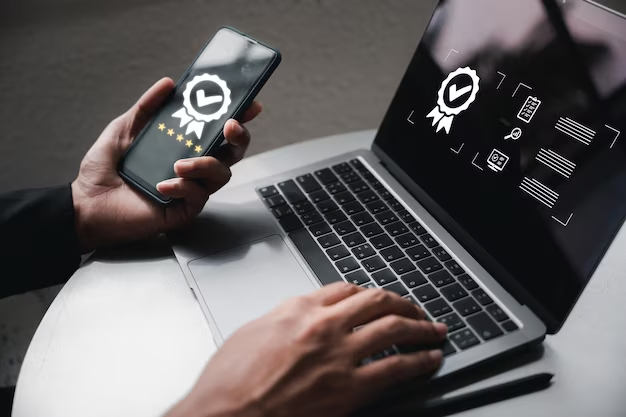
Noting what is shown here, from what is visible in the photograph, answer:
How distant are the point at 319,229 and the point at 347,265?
0.24ft

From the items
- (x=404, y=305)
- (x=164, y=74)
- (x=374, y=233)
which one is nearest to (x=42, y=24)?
(x=164, y=74)

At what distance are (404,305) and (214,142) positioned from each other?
32cm

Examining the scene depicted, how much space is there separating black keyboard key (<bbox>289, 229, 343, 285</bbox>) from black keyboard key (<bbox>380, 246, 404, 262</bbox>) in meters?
0.06

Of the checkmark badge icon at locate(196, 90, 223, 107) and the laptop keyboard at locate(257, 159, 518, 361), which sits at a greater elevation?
the checkmark badge icon at locate(196, 90, 223, 107)

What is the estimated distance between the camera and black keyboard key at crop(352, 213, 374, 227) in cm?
65

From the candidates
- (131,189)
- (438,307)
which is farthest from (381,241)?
(131,189)

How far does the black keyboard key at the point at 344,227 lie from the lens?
64 cm

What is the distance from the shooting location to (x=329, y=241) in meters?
0.63

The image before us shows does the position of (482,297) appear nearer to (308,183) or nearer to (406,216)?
(406,216)

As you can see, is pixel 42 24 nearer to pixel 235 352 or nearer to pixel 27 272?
pixel 27 272

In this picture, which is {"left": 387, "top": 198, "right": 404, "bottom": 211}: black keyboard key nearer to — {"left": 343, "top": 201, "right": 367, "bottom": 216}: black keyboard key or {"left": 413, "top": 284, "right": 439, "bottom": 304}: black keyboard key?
{"left": 343, "top": 201, "right": 367, "bottom": 216}: black keyboard key

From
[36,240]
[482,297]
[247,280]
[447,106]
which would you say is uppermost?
[447,106]

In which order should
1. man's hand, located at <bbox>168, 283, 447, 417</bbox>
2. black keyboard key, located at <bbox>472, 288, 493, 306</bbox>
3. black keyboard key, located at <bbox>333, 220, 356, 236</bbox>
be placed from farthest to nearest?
1. black keyboard key, located at <bbox>333, 220, 356, 236</bbox>
2. black keyboard key, located at <bbox>472, 288, 493, 306</bbox>
3. man's hand, located at <bbox>168, 283, 447, 417</bbox>

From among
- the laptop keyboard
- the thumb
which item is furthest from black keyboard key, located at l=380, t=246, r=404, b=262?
the thumb
